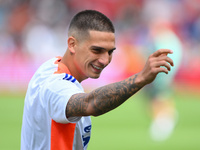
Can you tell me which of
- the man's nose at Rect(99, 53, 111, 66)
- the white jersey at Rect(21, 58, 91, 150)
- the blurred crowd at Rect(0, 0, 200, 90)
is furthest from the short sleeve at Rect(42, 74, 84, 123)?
the blurred crowd at Rect(0, 0, 200, 90)

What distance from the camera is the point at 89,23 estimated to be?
2932mm

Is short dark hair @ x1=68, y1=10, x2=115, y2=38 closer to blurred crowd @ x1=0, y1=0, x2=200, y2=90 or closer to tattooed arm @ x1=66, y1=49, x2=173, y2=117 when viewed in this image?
tattooed arm @ x1=66, y1=49, x2=173, y2=117

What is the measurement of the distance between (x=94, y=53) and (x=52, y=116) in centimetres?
58

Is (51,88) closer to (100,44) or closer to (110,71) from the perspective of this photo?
(100,44)

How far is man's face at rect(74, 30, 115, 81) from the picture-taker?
9.08ft

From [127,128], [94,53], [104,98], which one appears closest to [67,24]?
[127,128]

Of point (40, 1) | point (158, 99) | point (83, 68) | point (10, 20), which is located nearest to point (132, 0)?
point (40, 1)

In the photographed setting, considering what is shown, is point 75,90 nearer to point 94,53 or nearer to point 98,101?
point 98,101

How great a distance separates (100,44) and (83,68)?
0.24 meters

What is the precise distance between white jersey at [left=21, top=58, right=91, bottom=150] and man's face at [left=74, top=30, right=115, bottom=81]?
0.14 metres

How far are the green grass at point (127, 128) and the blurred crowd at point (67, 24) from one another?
2.50 meters

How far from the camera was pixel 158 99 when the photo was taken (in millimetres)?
8703

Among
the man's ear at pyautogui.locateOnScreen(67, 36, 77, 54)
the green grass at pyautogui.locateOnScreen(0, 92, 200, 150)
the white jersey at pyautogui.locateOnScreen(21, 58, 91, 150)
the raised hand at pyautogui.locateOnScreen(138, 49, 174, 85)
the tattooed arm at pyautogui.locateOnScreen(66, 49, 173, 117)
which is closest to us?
the raised hand at pyautogui.locateOnScreen(138, 49, 174, 85)

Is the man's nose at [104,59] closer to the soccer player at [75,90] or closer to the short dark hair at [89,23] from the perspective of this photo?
the soccer player at [75,90]
